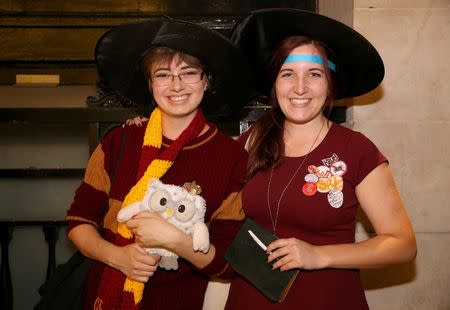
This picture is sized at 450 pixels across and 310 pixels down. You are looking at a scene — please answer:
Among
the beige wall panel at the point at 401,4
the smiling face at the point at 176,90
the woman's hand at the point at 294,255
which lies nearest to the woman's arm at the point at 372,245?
the woman's hand at the point at 294,255

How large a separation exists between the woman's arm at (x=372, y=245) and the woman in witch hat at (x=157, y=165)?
0.96 feet

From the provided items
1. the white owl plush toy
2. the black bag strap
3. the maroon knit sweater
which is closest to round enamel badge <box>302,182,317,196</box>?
the maroon knit sweater

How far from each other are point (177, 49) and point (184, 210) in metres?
0.55

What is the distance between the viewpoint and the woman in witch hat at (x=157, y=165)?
1682 mm

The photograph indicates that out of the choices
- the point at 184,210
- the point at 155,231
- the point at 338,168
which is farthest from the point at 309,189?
the point at 155,231

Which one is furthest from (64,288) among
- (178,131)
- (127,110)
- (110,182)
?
(127,110)

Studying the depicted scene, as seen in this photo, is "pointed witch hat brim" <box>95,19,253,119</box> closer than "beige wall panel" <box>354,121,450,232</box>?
Yes

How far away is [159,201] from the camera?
1584 mm

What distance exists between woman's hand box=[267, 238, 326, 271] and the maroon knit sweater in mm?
206

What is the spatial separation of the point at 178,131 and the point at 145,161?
185mm

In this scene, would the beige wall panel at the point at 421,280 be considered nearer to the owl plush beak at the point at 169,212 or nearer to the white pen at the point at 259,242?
the white pen at the point at 259,242

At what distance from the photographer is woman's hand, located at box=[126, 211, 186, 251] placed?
1.57 m

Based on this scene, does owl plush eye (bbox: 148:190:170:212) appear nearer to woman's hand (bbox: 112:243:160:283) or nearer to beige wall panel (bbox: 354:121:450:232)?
woman's hand (bbox: 112:243:160:283)

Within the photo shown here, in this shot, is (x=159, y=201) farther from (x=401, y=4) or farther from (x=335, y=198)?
(x=401, y=4)
